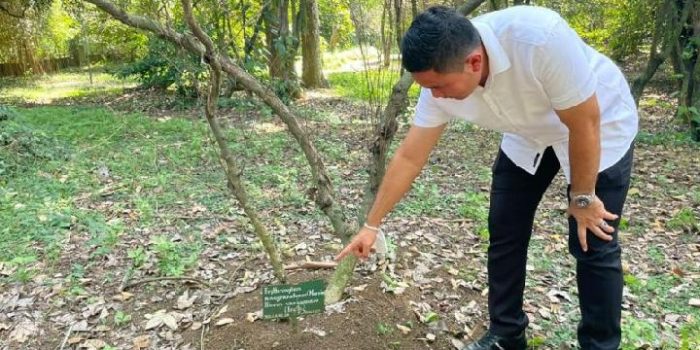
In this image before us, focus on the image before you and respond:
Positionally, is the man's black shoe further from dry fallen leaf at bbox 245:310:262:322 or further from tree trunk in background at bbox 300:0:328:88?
tree trunk in background at bbox 300:0:328:88

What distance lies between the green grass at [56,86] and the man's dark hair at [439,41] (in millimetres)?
10850

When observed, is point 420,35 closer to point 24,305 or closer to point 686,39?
point 24,305

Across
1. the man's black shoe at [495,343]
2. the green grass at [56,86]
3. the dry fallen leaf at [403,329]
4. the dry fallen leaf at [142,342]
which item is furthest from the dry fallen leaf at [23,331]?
the green grass at [56,86]

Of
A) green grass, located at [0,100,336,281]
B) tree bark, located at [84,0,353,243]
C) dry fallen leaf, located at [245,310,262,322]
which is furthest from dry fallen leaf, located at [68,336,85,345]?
tree bark, located at [84,0,353,243]

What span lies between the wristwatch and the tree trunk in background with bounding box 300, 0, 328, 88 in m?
8.79

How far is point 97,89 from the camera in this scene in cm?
1254

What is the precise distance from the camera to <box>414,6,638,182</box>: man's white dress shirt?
1591 mm

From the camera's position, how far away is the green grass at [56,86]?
11625 mm

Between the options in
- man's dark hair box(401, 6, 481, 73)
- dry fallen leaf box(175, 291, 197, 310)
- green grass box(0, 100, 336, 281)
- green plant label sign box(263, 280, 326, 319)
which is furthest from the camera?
green grass box(0, 100, 336, 281)

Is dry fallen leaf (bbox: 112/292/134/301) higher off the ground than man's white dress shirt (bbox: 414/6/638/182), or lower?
lower

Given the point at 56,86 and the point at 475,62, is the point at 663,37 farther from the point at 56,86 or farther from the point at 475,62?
the point at 56,86

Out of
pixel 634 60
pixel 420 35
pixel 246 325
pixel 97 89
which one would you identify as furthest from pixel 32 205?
pixel 634 60

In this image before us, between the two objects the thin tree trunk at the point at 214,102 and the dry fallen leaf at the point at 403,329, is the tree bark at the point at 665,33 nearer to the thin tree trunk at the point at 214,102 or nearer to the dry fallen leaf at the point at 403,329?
the dry fallen leaf at the point at 403,329

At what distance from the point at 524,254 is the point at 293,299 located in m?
0.96
